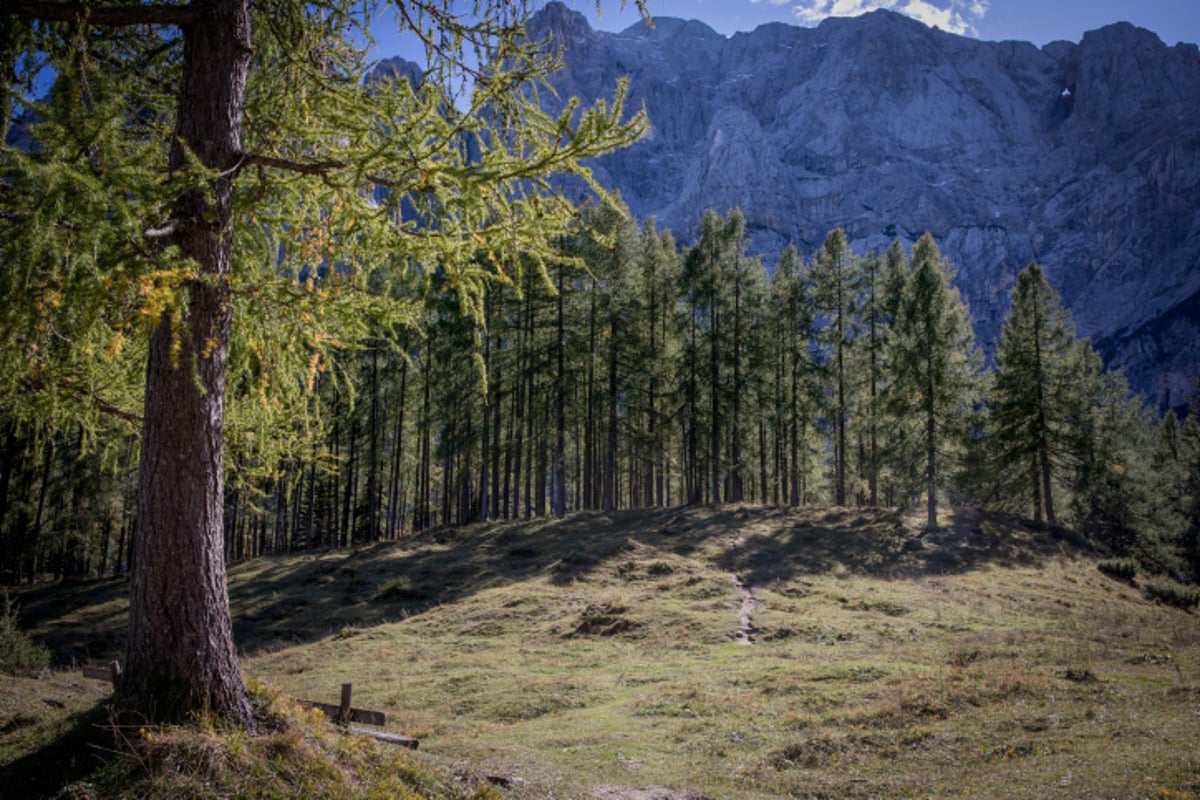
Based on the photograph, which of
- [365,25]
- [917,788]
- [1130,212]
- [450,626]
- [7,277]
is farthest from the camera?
[1130,212]

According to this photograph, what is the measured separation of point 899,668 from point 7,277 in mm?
14451

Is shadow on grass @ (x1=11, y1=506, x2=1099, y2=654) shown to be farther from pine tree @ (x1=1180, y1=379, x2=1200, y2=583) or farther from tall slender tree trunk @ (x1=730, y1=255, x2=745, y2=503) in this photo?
pine tree @ (x1=1180, y1=379, x2=1200, y2=583)

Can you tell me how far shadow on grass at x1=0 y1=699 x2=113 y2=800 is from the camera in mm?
4262

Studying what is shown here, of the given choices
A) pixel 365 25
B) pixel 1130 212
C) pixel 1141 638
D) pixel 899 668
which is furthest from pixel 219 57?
pixel 1130 212

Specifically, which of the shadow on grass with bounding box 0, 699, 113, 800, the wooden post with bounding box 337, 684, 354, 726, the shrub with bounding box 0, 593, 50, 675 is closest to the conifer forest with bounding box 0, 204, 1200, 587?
the shrub with bounding box 0, 593, 50, 675

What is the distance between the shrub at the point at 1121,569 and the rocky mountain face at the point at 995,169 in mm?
130112

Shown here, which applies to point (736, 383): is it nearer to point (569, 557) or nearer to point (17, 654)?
point (569, 557)

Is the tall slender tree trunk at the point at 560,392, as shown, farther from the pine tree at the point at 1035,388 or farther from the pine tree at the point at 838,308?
the pine tree at the point at 1035,388

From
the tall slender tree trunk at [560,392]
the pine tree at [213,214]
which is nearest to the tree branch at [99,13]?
the pine tree at [213,214]

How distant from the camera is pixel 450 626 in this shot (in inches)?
763

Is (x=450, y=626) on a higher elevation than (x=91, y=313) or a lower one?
lower

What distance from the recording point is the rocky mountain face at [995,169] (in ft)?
474

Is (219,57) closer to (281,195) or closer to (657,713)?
(281,195)

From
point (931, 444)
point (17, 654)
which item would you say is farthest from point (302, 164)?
point (931, 444)
